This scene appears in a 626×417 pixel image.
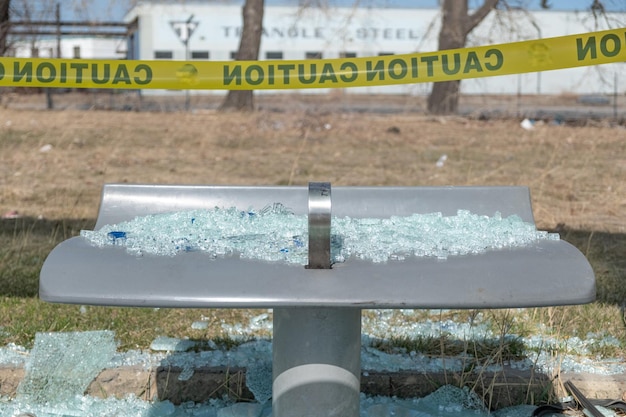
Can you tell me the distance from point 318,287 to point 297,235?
475 millimetres

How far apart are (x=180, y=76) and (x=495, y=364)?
185 centimetres

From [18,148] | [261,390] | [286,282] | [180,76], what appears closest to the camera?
[286,282]

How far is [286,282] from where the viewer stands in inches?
71.9

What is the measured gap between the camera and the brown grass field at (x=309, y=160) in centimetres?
594

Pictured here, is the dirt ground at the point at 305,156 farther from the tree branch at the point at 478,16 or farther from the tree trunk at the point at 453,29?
the tree branch at the point at 478,16

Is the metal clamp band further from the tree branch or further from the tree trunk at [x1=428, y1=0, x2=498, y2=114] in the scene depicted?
the tree branch

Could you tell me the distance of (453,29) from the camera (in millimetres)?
17078

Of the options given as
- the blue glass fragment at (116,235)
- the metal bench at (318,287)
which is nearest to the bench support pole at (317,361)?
the metal bench at (318,287)

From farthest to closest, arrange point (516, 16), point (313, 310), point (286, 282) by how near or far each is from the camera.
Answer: point (516, 16) → point (313, 310) → point (286, 282)

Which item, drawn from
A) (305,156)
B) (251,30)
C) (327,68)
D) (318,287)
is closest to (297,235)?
(318,287)

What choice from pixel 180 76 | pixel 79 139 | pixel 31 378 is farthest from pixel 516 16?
pixel 31 378

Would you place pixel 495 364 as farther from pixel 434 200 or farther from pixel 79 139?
pixel 79 139

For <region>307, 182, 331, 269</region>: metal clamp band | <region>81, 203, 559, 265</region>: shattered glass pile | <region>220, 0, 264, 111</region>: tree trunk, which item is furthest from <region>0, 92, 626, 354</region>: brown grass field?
<region>220, 0, 264, 111</region>: tree trunk

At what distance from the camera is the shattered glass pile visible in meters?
2.08
